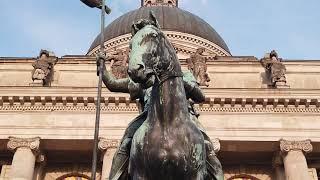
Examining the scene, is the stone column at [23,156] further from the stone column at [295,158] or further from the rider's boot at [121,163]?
the rider's boot at [121,163]

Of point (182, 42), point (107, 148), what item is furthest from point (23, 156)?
point (182, 42)

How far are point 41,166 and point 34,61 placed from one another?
505 cm

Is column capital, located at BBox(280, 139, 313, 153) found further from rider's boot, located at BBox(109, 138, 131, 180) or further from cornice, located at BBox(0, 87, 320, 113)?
rider's boot, located at BBox(109, 138, 131, 180)

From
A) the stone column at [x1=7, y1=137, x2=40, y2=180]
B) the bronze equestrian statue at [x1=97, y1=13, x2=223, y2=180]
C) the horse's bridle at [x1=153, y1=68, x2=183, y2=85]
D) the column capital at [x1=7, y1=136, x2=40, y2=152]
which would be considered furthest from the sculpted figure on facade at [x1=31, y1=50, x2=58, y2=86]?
the horse's bridle at [x1=153, y1=68, x2=183, y2=85]

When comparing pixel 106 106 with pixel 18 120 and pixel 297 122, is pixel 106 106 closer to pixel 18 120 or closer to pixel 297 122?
pixel 18 120

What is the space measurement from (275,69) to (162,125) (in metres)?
19.3

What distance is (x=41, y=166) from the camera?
2333cm

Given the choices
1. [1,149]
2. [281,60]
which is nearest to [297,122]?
[281,60]

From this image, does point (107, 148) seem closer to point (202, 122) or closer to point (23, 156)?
point (23, 156)

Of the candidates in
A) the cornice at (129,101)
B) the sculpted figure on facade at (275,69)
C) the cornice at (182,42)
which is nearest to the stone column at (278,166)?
the cornice at (129,101)

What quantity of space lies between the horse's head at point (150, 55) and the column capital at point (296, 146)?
56.2ft

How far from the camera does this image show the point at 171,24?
39.0 m

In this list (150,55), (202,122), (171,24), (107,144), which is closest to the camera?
(150,55)

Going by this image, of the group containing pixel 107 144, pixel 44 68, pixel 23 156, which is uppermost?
pixel 44 68
